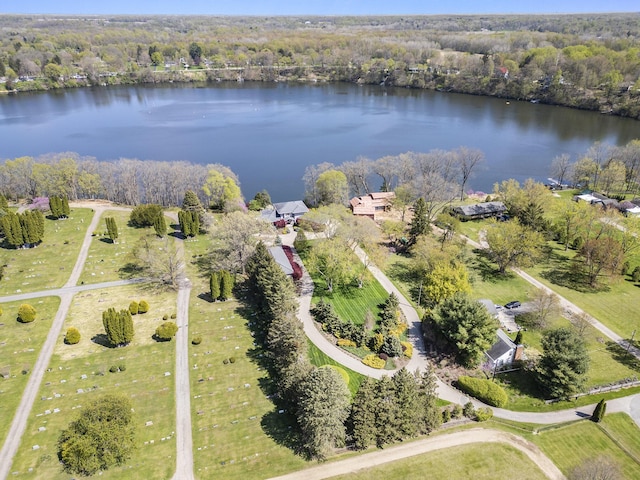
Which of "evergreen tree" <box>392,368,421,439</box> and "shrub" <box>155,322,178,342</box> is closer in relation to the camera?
"evergreen tree" <box>392,368,421,439</box>

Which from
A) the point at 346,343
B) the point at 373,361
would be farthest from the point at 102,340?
the point at 373,361

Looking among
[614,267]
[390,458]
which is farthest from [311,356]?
[614,267]

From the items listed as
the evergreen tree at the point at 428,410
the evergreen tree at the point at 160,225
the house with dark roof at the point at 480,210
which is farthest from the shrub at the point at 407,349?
the evergreen tree at the point at 160,225

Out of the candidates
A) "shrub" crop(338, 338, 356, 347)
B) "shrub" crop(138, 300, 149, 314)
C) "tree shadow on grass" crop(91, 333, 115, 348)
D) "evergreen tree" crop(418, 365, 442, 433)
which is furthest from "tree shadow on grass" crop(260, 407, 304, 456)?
"shrub" crop(138, 300, 149, 314)

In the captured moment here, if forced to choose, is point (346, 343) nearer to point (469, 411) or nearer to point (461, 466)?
point (469, 411)

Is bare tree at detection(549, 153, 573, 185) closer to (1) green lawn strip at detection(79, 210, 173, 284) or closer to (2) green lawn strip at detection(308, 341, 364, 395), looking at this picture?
(2) green lawn strip at detection(308, 341, 364, 395)

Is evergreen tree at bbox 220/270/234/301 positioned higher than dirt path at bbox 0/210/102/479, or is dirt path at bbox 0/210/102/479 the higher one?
evergreen tree at bbox 220/270/234/301

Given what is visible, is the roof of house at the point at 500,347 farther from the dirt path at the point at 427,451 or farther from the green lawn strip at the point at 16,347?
the green lawn strip at the point at 16,347
